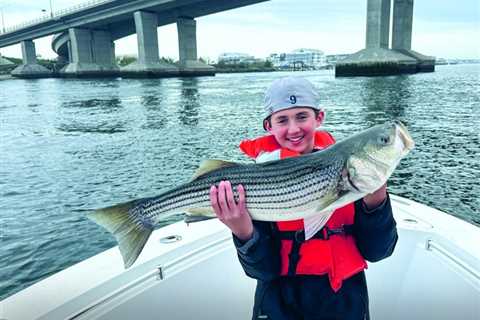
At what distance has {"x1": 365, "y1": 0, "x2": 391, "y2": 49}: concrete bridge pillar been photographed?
47.6 meters

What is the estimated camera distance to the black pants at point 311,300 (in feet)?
7.40

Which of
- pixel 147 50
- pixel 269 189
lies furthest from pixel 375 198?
pixel 147 50

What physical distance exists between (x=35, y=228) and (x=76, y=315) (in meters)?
5.64

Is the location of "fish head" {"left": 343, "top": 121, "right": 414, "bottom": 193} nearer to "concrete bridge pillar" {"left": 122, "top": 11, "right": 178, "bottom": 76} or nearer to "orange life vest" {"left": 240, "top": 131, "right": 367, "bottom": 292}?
"orange life vest" {"left": 240, "top": 131, "right": 367, "bottom": 292}

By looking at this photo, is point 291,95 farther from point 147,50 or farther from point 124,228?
point 147,50

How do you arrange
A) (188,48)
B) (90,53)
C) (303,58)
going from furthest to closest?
(303,58) < (90,53) < (188,48)

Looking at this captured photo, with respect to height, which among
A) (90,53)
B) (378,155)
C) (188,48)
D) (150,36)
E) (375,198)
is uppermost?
(150,36)

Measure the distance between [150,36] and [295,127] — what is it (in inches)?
2673

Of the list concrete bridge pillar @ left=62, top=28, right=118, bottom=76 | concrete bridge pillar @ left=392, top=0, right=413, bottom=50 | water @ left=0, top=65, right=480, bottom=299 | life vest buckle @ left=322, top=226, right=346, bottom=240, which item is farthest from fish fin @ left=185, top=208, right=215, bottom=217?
concrete bridge pillar @ left=62, top=28, right=118, bottom=76

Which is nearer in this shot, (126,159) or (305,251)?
(305,251)

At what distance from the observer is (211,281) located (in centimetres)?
331

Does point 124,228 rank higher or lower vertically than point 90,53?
lower

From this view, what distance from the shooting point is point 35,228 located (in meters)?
7.31

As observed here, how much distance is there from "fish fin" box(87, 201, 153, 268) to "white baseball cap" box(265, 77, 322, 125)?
3.53 ft
